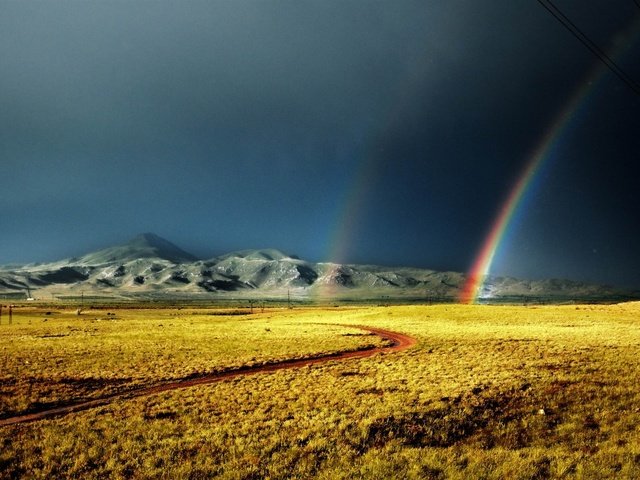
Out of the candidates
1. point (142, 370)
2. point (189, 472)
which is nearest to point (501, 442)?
point (189, 472)

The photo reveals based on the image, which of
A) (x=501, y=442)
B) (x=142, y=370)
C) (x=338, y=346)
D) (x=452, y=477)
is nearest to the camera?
(x=452, y=477)

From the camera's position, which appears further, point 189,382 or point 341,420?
point 189,382

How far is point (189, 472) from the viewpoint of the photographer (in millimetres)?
12578

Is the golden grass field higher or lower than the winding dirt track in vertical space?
higher

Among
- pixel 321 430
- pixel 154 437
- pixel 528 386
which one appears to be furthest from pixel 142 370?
pixel 528 386

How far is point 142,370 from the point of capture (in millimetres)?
29281

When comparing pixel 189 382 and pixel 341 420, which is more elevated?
pixel 341 420

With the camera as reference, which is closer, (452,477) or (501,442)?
(452,477)

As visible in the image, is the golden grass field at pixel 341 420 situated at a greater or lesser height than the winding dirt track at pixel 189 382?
greater

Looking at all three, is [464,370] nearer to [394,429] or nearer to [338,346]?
[394,429]

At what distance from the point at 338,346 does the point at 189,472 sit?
31.3 metres

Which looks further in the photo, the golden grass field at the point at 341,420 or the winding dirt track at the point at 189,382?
the winding dirt track at the point at 189,382

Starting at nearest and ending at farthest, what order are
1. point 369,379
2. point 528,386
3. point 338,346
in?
point 528,386 < point 369,379 < point 338,346

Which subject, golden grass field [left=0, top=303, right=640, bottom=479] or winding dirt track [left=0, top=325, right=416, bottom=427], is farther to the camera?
winding dirt track [left=0, top=325, right=416, bottom=427]
